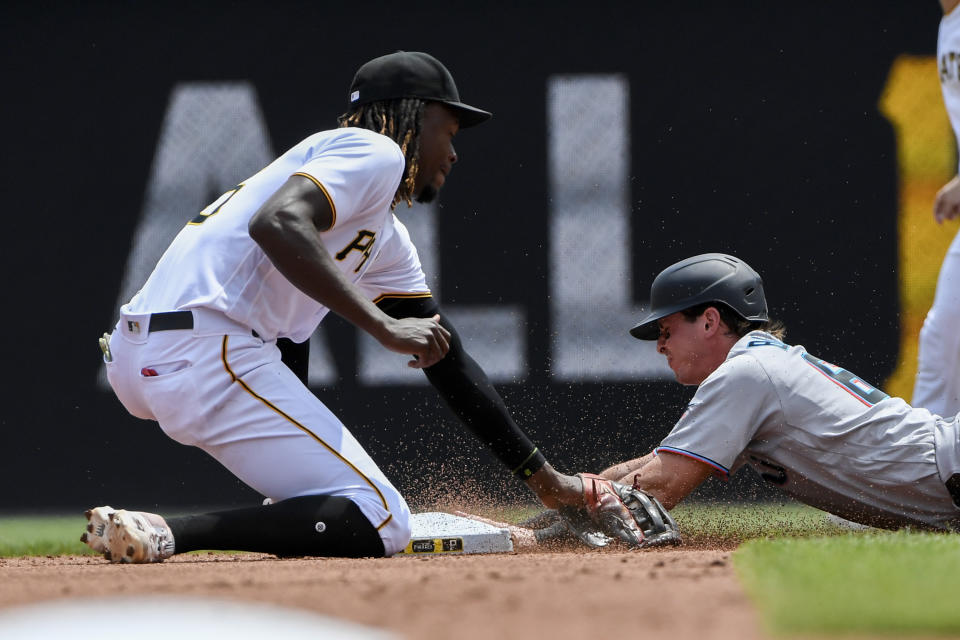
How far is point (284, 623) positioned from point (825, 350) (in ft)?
12.8

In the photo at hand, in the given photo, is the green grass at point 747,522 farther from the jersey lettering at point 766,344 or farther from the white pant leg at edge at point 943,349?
the jersey lettering at point 766,344

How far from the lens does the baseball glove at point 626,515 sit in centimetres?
311

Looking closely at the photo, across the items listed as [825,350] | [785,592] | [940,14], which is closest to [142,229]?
[825,350]

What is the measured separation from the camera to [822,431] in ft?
9.92

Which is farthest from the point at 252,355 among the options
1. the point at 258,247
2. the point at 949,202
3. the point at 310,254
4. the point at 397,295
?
the point at 949,202

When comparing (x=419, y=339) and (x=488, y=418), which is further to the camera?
(x=488, y=418)

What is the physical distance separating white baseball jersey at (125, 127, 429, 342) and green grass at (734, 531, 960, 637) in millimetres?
1199

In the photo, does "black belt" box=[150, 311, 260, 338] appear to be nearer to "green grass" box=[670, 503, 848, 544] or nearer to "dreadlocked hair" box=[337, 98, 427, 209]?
"dreadlocked hair" box=[337, 98, 427, 209]

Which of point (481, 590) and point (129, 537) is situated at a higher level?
point (481, 590)

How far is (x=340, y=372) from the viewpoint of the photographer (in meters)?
5.29

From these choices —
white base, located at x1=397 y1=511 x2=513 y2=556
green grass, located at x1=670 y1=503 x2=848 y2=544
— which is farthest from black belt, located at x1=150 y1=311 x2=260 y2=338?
green grass, located at x1=670 y1=503 x2=848 y2=544

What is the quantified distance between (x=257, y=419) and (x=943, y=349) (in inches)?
74.2

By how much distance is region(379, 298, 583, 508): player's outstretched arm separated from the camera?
10.5ft

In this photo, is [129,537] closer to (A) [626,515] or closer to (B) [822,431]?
(A) [626,515]
